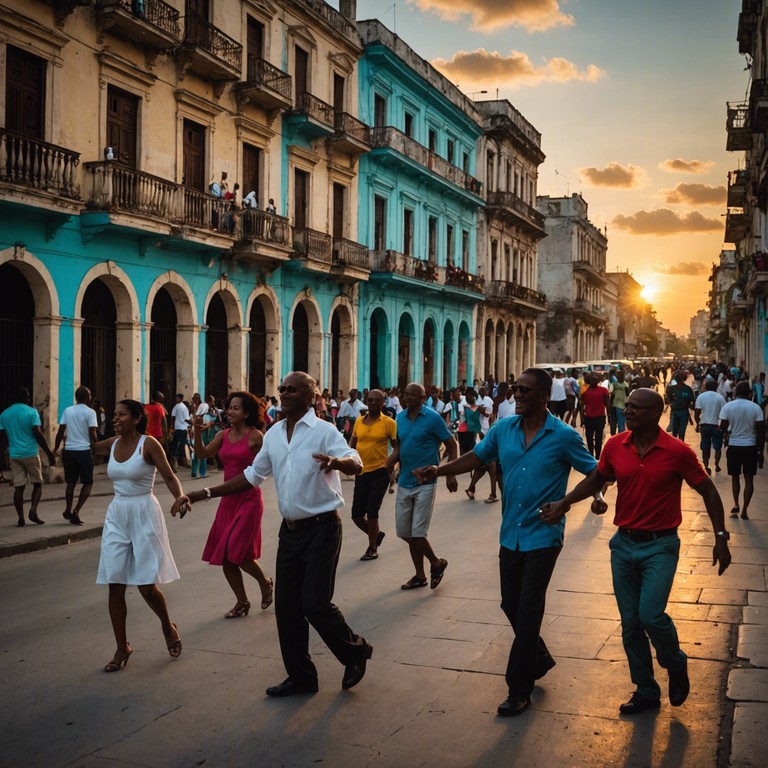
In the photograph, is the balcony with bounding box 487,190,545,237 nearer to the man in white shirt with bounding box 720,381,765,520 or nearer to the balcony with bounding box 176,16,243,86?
the balcony with bounding box 176,16,243,86

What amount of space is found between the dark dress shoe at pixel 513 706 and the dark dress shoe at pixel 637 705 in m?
0.49

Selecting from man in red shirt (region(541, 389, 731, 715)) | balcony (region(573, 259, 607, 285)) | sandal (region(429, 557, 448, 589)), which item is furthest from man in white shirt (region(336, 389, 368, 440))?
balcony (region(573, 259, 607, 285))

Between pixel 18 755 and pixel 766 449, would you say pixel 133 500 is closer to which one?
pixel 18 755

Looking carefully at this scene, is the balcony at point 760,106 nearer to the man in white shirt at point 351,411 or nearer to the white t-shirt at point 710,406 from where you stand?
the white t-shirt at point 710,406

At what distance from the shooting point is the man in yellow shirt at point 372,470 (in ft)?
29.4

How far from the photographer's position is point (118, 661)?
5586mm

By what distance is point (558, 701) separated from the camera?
4.96m

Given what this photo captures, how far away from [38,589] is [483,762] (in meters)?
4.96

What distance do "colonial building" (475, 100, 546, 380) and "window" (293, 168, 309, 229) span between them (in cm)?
1601

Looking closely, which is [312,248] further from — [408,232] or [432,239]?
[432,239]

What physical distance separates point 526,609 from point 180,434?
43.5ft

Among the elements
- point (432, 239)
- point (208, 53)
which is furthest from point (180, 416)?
point (432, 239)

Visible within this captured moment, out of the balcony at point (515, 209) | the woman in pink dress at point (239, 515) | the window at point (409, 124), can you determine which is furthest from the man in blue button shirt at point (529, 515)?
the balcony at point (515, 209)

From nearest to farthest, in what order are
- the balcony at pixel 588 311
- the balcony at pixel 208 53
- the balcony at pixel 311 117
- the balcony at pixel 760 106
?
the balcony at pixel 208 53
the balcony at pixel 760 106
the balcony at pixel 311 117
the balcony at pixel 588 311
